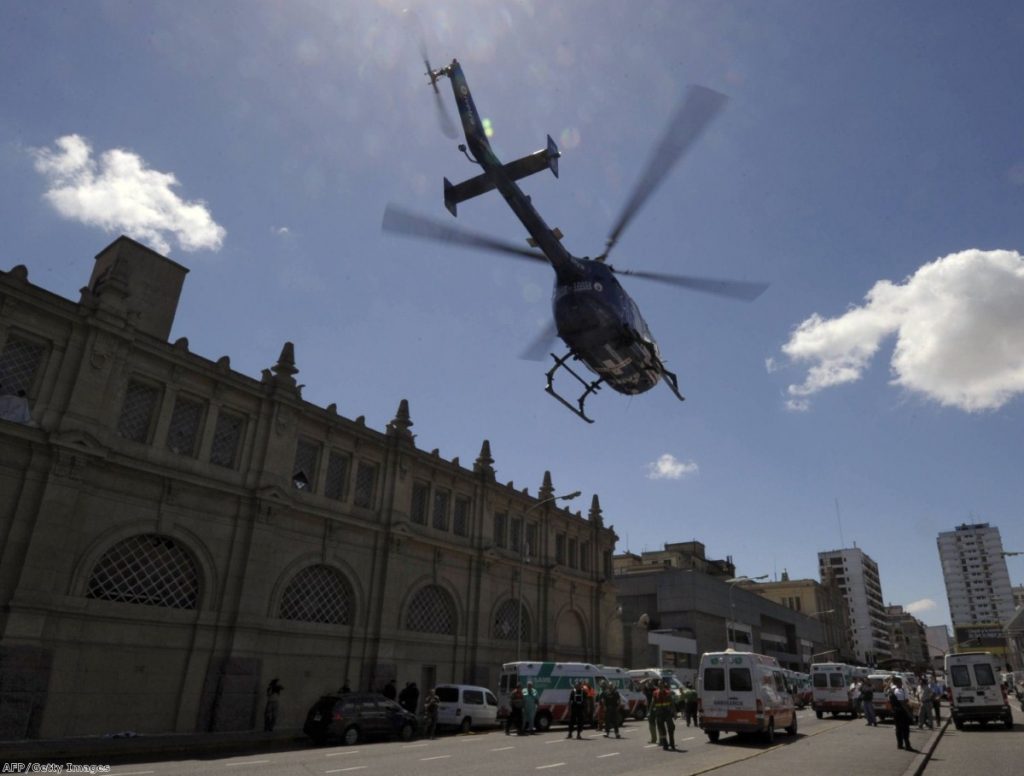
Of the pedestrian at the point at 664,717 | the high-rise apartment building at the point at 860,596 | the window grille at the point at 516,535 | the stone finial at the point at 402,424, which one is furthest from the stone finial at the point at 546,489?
the high-rise apartment building at the point at 860,596

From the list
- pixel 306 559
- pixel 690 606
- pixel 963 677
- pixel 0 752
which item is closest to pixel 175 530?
pixel 306 559

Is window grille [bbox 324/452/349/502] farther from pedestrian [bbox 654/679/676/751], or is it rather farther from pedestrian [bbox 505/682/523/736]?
pedestrian [bbox 654/679/676/751]

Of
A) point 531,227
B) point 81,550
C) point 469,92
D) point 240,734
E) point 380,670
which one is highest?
point 469,92

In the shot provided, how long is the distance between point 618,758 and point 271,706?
12273 mm

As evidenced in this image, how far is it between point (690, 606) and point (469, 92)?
189 ft

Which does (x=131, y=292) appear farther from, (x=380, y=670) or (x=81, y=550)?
(x=380, y=670)

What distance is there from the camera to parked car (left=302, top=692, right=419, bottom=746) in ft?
65.5

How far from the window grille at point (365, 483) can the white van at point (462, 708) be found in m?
8.48

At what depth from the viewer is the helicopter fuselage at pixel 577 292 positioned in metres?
16.4

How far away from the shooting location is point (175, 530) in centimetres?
2195

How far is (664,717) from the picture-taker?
755 inches

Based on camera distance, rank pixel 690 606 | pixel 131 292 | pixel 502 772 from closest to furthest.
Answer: pixel 502 772, pixel 131 292, pixel 690 606

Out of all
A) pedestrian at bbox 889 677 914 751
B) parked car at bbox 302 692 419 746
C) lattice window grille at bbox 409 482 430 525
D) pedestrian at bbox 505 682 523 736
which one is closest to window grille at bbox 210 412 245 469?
parked car at bbox 302 692 419 746

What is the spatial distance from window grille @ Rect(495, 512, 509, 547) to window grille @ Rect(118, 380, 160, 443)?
1989 cm
